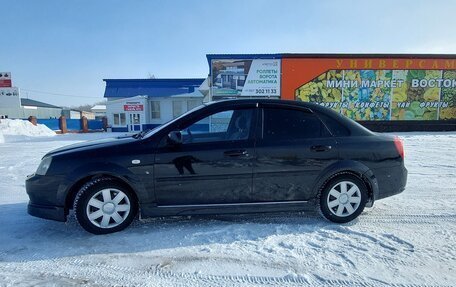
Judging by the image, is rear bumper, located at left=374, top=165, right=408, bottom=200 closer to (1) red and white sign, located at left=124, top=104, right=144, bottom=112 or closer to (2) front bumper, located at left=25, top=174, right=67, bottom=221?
(2) front bumper, located at left=25, top=174, right=67, bottom=221

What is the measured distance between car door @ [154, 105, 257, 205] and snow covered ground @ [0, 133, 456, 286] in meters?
0.45

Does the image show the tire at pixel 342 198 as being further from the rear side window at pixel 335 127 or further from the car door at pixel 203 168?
the car door at pixel 203 168

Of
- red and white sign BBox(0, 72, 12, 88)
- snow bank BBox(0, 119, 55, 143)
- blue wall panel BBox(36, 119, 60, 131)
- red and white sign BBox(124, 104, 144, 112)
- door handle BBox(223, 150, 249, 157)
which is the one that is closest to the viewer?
door handle BBox(223, 150, 249, 157)

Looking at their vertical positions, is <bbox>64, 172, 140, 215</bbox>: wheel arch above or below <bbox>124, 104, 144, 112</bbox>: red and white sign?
below

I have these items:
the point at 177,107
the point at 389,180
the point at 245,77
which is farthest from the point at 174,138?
the point at 177,107

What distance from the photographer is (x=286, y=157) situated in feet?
11.5

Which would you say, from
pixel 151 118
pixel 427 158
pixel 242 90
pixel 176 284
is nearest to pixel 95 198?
pixel 176 284

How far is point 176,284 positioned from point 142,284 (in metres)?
0.31

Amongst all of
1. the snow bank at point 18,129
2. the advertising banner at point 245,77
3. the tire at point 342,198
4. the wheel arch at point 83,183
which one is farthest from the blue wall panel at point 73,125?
the tire at point 342,198

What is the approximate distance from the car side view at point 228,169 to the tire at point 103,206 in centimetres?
1

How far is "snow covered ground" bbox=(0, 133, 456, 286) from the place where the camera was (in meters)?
2.52

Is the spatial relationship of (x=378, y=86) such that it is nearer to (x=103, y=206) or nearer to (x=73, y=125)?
(x=103, y=206)

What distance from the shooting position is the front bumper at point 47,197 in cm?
328

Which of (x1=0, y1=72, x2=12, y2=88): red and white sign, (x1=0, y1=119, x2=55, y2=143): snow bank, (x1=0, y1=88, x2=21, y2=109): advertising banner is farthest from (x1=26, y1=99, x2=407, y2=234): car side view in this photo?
(x1=0, y1=72, x2=12, y2=88): red and white sign
